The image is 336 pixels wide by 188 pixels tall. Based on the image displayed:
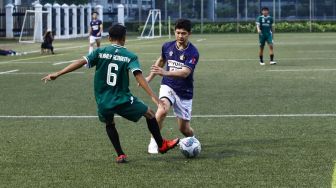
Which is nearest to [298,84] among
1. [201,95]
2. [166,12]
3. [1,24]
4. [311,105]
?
[201,95]

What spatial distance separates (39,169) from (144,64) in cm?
1740

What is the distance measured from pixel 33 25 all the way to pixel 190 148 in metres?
47.2

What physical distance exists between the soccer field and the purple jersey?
0.74 meters

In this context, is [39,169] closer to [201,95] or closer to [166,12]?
[201,95]

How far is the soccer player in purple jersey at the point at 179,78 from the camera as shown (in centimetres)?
846

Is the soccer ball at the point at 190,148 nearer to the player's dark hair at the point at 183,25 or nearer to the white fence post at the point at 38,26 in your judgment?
the player's dark hair at the point at 183,25

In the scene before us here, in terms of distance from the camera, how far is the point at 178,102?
865cm

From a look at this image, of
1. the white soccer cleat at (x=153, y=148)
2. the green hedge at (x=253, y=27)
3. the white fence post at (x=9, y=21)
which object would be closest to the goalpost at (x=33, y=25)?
the white fence post at (x=9, y=21)

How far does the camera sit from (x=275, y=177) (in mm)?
6996

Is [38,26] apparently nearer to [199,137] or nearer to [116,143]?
[199,137]

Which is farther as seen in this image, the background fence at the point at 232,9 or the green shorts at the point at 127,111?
the background fence at the point at 232,9

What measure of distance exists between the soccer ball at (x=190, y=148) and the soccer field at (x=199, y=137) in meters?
0.10

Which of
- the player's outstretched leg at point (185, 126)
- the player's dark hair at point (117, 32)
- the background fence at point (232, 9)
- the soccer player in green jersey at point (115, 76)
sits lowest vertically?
the player's outstretched leg at point (185, 126)

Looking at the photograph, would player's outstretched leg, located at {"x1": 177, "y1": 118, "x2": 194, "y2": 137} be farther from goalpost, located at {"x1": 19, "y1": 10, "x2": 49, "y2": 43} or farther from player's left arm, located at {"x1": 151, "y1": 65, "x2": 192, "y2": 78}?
goalpost, located at {"x1": 19, "y1": 10, "x2": 49, "y2": 43}
